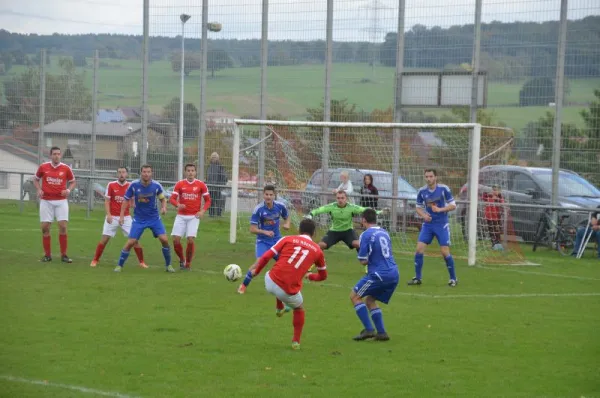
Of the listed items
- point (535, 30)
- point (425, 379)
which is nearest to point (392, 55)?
point (535, 30)

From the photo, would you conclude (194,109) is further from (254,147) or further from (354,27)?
(354,27)

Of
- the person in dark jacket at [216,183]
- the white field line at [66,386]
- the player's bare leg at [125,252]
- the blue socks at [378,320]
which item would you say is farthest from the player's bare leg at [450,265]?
the person in dark jacket at [216,183]

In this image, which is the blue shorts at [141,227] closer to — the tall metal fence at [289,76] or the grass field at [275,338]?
the grass field at [275,338]

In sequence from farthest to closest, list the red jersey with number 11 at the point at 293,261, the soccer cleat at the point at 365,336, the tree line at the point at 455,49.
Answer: the tree line at the point at 455,49 → the soccer cleat at the point at 365,336 → the red jersey with number 11 at the point at 293,261

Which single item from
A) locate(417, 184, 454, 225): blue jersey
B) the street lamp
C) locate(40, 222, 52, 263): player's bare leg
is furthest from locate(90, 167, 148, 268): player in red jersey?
the street lamp

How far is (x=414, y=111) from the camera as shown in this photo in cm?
2689

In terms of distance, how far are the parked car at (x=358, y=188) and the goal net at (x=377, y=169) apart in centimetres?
3

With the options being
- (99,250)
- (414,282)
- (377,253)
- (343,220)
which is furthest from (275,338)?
(99,250)

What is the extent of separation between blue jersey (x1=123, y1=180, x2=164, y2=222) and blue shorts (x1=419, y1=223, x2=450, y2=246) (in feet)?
17.3

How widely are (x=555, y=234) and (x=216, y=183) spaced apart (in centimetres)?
1014

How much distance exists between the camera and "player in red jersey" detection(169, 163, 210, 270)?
19.2m

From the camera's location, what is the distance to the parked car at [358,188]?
24.7 metres

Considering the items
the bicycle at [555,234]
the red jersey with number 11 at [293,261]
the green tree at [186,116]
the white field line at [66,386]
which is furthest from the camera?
the green tree at [186,116]

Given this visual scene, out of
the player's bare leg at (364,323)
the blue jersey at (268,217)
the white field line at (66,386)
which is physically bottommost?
the white field line at (66,386)
